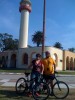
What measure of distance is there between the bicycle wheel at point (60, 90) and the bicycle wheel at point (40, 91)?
16.8 inches

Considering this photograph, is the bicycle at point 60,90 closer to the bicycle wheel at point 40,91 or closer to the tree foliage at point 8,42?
the bicycle wheel at point 40,91

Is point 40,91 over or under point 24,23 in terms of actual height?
under

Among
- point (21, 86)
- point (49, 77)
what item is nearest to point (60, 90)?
point (49, 77)

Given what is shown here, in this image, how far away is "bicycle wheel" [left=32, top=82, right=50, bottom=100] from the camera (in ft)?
29.9

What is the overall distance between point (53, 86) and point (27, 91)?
1.26 m

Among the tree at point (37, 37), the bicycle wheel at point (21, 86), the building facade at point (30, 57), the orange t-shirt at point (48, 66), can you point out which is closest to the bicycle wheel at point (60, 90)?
the orange t-shirt at point (48, 66)

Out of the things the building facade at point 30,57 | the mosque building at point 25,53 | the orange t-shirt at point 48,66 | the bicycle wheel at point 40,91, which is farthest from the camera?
the mosque building at point 25,53

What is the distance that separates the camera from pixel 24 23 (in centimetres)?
6200

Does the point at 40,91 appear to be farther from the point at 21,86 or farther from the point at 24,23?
the point at 24,23

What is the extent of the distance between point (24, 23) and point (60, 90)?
53158mm

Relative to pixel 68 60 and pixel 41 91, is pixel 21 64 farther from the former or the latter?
pixel 41 91

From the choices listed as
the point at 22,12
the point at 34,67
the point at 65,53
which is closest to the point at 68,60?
the point at 65,53

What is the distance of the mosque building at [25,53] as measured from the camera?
57.6 m

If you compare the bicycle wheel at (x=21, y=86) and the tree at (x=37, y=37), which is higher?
the tree at (x=37, y=37)
